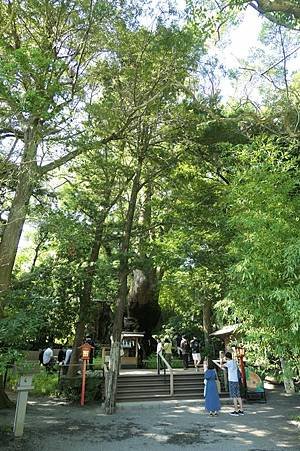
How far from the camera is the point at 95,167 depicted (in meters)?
12.4

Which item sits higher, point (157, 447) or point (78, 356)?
point (78, 356)

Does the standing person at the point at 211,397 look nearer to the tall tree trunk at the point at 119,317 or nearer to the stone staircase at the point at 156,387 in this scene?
the tall tree trunk at the point at 119,317

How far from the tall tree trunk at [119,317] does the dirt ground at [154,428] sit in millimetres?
549

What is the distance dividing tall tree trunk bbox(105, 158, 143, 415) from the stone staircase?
1.50m

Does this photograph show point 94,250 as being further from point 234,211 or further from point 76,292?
point 234,211

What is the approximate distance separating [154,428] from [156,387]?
500 cm

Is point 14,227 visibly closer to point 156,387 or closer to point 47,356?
point 156,387

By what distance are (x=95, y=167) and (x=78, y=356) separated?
725 cm

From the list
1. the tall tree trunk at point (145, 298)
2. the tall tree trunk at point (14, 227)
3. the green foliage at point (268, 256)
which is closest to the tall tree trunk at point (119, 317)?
the tall tree trunk at point (14, 227)

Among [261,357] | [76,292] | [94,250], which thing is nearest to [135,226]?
[94,250]

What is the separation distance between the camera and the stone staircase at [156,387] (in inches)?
512

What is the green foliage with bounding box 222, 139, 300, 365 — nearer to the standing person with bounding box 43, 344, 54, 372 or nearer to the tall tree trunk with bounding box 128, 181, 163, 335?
the tall tree trunk with bounding box 128, 181, 163, 335

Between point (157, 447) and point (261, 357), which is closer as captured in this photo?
point (157, 447)

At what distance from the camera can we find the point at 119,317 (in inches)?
504
